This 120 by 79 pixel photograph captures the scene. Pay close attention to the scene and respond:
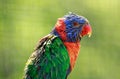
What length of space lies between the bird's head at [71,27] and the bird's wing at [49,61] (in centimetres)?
8

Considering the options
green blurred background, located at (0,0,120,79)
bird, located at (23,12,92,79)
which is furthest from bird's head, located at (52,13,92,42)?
green blurred background, located at (0,0,120,79)

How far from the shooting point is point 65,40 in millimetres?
5887

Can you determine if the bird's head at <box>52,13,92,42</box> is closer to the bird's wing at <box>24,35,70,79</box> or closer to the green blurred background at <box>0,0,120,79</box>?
the bird's wing at <box>24,35,70,79</box>

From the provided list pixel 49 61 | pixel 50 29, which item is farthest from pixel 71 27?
pixel 50 29

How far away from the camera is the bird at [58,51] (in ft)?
18.7

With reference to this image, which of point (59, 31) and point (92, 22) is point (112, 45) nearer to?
point (92, 22)

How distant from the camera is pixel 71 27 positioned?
5938 mm

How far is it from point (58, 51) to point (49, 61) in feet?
0.41

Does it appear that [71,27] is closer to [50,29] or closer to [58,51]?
[58,51]

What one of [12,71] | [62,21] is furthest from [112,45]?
[62,21]

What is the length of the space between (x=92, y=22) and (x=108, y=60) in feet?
2.58

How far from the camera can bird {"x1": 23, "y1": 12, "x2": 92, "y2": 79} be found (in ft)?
18.7

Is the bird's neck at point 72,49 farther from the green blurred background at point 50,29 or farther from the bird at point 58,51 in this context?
the green blurred background at point 50,29

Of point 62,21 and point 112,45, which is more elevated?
point 62,21
